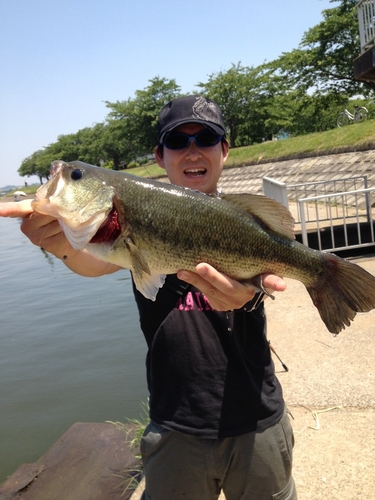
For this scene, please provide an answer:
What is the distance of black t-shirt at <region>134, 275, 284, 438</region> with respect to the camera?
2.14 metres

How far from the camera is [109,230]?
79.5 inches

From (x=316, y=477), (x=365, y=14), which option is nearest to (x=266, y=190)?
(x=365, y=14)

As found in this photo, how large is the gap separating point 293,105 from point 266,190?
34781mm

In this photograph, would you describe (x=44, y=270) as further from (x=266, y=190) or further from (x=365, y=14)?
(x=365, y=14)

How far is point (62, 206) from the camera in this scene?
2.03m

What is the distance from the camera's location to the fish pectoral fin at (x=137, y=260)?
199cm

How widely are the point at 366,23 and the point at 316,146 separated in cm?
869

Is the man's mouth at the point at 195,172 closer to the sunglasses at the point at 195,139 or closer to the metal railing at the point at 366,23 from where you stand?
the sunglasses at the point at 195,139

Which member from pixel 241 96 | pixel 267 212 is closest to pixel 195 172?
pixel 267 212

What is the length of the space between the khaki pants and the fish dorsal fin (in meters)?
0.99

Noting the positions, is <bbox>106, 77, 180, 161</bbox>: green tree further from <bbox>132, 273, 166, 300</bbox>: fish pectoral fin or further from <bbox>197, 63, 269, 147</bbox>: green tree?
<bbox>132, 273, 166, 300</bbox>: fish pectoral fin

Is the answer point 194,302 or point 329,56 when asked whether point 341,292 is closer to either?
point 194,302

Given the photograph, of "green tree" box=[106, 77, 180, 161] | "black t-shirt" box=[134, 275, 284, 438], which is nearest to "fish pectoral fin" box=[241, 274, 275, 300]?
"black t-shirt" box=[134, 275, 284, 438]

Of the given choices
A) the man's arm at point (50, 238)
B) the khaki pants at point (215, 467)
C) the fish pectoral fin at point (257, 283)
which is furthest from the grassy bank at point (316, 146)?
the khaki pants at point (215, 467)
